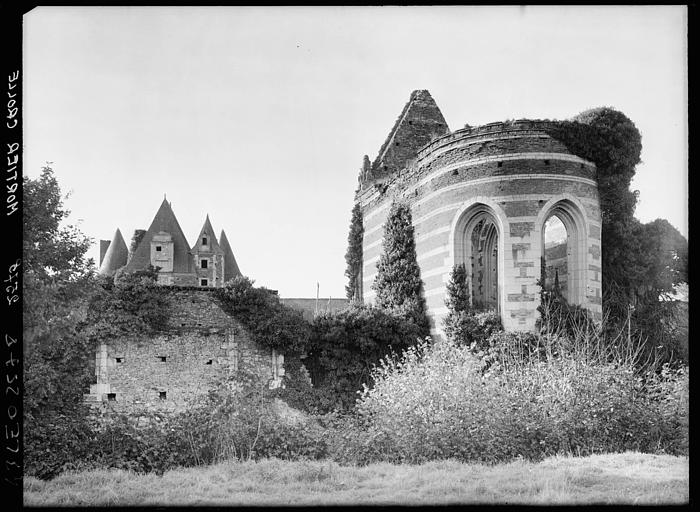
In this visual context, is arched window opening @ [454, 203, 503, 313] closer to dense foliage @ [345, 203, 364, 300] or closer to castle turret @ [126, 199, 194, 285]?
dense foliage @ [345, 203, 364, 300]

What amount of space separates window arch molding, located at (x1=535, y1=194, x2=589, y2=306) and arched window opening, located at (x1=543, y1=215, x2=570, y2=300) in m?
0.16

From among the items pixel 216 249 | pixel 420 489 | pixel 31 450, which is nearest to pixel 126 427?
pixel 31 450

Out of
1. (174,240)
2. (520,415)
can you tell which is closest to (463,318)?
(520,415)

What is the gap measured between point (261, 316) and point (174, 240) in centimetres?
2785

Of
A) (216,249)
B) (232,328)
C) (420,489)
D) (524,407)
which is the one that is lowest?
(420,489)

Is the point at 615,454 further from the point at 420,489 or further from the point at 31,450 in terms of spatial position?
the point at 31,450

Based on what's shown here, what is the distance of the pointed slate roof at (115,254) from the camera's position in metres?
42.0

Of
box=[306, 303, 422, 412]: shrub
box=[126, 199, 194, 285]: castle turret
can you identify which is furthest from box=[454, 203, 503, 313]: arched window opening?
box=[126, 199, 194, 285]: castle turret

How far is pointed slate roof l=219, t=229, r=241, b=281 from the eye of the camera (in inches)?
1934

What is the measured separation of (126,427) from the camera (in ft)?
32.4

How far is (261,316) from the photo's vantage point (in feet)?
51.9

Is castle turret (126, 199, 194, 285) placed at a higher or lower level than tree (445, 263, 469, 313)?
higher

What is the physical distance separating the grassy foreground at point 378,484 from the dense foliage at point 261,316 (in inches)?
261
